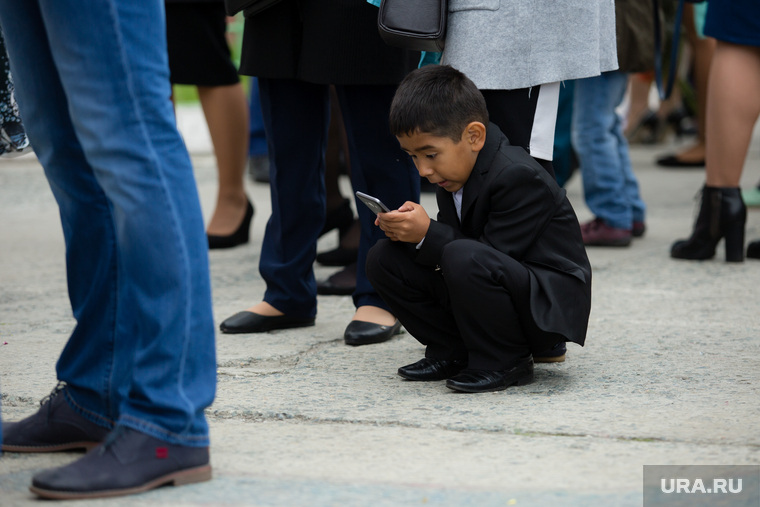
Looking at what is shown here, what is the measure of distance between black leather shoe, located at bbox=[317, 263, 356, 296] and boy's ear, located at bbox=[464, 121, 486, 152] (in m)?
1.26

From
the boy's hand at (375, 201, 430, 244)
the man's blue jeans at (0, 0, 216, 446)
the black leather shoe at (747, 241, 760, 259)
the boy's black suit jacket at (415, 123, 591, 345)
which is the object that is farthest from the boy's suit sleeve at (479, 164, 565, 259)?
the black leather shoe at (747, 241, 760, 259)

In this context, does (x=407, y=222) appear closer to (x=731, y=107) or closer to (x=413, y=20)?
(x=413, y=20)

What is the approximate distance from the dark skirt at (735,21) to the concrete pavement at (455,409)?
2.74 ft

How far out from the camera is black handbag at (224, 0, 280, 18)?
275 cm

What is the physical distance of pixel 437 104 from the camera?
7.33ft

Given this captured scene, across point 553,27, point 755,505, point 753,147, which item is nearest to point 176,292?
point 755,505

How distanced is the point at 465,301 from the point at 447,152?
332mm

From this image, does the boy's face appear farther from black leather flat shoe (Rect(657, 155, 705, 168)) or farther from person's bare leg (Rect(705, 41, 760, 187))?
black leather flat shoe (Rect(657, 155, 705, 168))

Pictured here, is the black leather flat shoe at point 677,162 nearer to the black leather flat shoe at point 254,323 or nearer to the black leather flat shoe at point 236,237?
the black leather flat shoe at point 236,237

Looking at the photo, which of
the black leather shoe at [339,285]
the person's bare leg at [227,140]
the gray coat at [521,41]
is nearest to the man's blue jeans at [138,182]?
the gray coat at [521,41]

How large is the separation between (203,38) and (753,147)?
16.9 feet

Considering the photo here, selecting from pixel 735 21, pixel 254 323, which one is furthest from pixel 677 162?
pixel 254 323

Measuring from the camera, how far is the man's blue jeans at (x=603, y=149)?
426 centimetres

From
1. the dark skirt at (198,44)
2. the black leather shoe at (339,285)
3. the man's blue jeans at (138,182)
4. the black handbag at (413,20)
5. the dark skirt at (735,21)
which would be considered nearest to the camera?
the man's blue jeans at (138,182)
